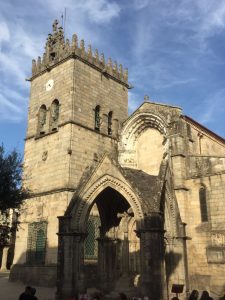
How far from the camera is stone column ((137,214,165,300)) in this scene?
11.7m

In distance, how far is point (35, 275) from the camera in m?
22.6

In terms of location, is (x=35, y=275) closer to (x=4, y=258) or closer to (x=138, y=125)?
(x=138, y=125)

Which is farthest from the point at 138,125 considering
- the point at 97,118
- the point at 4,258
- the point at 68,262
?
the point at 4,258

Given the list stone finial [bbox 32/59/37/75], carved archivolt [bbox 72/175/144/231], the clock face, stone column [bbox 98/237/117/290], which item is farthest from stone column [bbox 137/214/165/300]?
stone finial [bbox 32/59/37/75]

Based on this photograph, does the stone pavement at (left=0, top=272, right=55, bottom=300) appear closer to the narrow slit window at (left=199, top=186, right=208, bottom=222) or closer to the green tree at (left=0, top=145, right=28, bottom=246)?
the green tree at (left=0, top=145, right=28, bottom=246)

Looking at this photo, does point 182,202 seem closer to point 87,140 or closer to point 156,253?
point 156,253

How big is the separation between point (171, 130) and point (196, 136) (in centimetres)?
246

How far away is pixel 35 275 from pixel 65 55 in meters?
15.9

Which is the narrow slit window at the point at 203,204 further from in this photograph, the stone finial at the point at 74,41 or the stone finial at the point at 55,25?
the stone finial at the point at 55,25

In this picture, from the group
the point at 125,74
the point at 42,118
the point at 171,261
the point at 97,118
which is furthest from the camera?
the point at 125,74

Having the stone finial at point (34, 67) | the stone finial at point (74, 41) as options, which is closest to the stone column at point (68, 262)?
the stone finial at point (74, 41)

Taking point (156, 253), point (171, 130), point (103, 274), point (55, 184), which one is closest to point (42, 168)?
point (55, 184)

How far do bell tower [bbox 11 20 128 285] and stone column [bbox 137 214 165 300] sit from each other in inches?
423

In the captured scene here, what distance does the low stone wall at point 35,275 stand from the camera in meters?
21.4
